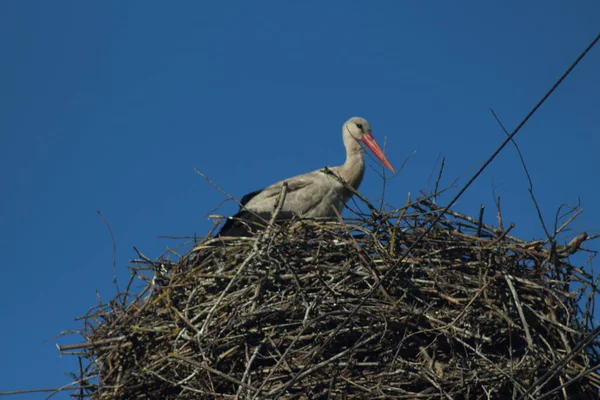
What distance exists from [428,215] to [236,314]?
4.71ft

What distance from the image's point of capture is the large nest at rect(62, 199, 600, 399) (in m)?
5.41

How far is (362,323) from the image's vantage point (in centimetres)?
561

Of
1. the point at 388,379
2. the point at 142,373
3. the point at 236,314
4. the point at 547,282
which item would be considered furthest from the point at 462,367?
the point at 142,373

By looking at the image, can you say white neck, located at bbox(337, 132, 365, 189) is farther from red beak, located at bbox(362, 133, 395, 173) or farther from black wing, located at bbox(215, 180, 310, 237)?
black wing, located at bbox(215, 180, 310, 237)

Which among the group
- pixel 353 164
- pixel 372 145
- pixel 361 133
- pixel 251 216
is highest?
pixel 361 133

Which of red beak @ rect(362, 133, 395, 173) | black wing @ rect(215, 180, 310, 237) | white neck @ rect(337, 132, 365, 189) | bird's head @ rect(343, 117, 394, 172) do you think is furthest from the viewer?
bird's head @ rect(343, 117, 394, 172)

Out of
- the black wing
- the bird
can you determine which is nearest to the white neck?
the bird

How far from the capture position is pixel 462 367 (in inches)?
214

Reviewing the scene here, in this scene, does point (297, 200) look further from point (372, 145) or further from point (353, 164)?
point (372, 145)

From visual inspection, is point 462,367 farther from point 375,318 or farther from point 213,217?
point 213,217

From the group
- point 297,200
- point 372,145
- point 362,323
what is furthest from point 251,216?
point 362,323

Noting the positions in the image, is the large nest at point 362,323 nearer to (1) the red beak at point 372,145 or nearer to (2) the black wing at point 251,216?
(2) the black wing at point 251,216

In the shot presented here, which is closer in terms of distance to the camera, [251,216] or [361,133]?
[251,216]

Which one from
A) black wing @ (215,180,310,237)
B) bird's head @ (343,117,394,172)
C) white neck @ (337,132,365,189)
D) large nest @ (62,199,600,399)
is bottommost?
large nest @ (62,199,600,399)
